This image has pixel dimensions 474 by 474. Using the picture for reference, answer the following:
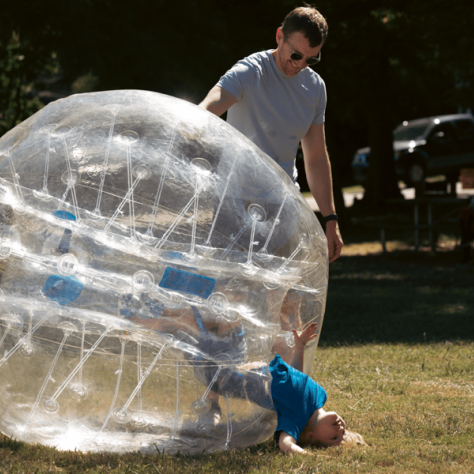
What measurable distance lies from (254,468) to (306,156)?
1.99m

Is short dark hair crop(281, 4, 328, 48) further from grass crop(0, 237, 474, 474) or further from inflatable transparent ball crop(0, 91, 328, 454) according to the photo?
grass crop(0, 237, 474, 474)

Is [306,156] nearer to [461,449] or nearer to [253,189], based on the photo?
[253,189]

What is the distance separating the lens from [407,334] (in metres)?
6.07

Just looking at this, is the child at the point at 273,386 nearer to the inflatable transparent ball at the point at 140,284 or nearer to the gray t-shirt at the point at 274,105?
the inflatable transparent ball at the point at 140,284

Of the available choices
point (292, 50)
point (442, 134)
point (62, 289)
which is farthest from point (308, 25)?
point (442, 134)

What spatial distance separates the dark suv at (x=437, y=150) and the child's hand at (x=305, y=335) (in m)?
20.0

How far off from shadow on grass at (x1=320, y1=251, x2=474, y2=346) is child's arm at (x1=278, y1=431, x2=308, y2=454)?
8.18ft

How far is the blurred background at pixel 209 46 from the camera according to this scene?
9.47m

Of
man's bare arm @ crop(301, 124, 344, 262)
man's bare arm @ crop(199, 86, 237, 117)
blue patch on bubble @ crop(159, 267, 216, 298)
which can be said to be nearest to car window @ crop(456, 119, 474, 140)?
man's bare arm @ crop(301, 124, 344, 262)

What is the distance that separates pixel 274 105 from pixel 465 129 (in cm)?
2161

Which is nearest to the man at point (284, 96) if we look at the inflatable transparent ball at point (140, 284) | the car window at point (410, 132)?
the inflatable transparent ball at point (140, 284)

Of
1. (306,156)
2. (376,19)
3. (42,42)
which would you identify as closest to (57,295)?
(306,156)

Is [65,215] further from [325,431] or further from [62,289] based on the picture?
[325,431]

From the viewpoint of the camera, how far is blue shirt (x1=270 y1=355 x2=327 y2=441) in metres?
3.32
